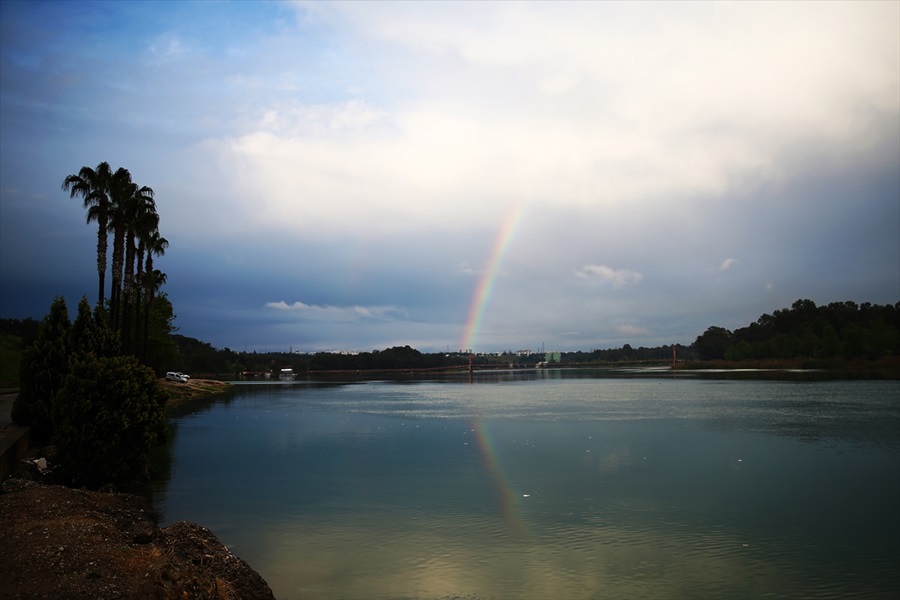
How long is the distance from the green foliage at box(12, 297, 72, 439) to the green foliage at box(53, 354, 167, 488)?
198 inches

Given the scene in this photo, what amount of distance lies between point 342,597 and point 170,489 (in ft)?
39.2

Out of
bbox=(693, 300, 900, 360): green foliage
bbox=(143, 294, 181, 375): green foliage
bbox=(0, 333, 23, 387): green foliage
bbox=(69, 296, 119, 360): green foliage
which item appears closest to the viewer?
bbox=(69, 296, 119, 360): green foliage

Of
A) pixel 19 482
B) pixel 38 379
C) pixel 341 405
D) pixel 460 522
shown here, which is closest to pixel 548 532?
pixel 460 522

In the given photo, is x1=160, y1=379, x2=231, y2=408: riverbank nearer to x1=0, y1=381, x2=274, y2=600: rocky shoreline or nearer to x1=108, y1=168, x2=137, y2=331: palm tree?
x1=108, y1=168, x2=137, y2=331: palm tree

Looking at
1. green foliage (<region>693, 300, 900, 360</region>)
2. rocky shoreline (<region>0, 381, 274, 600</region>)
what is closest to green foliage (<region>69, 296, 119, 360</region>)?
rocky shoreline (<region>0, 381, 274, 600</region>)

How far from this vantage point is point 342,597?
11383 mm

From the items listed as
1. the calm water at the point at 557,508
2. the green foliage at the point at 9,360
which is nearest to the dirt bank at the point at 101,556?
the calm water at the point at 557,508

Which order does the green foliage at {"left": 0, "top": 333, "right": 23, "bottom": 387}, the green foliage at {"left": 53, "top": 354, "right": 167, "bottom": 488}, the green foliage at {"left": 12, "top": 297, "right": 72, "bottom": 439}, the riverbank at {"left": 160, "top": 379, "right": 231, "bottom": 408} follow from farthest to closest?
the riverbank at {"left": 160, "top": 379, "right": 231, "bottom": 408}, the green foliage at {"left": 0, "top": 333, "right": 23, "bottom": 387}, the green foliage at {"left": 12, "top": 297, "right": 72, "bottom": 439}, the green foliage at {"left": 53, "top": 354, "right": 167, "bottom": 488}

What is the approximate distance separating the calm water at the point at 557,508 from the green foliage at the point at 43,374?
4860 millimetres

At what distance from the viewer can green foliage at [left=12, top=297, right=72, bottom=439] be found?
22.7 meters

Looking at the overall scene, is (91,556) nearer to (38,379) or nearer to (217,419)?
(38,379)

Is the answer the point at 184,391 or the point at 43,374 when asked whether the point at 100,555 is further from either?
the point at 184,391

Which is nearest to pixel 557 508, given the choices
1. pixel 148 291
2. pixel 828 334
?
pixel 148 291

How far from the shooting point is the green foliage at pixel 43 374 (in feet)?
74.5
